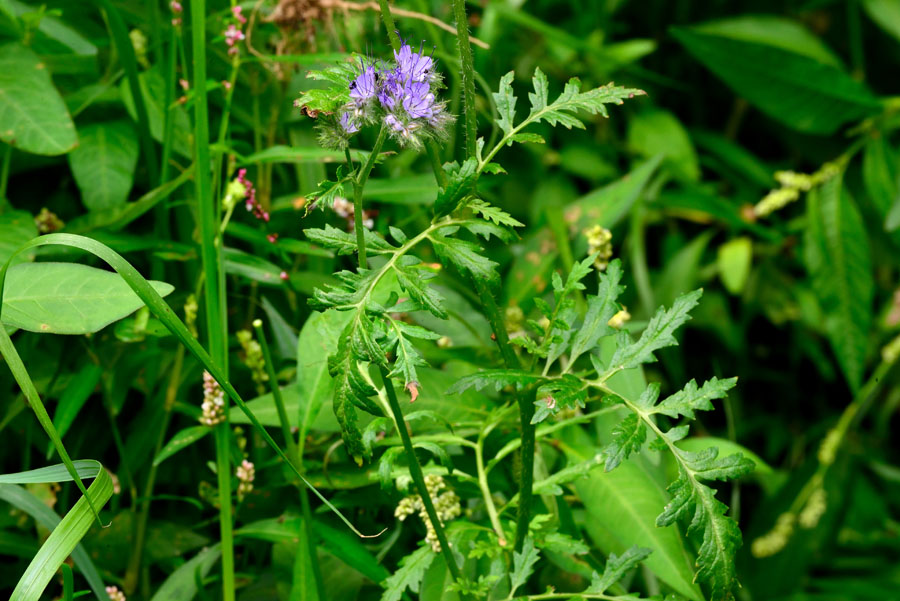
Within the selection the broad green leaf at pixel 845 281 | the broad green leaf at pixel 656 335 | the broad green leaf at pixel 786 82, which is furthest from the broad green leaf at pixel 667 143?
the broad green leaf at pixel 656 335

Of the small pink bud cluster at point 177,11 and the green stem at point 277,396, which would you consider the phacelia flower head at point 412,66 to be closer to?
the green stem at point 277,396

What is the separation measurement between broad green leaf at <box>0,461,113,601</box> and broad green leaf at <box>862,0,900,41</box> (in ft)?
5.55

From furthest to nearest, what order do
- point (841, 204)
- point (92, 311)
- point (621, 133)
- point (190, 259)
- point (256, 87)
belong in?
point (621, 133) → point (841, 204) → point (256, 87) → point (190, 259) → point (92, 311)

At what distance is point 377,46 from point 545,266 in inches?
19.1

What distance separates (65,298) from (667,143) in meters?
1.30

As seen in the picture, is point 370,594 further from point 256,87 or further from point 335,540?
point 256,87

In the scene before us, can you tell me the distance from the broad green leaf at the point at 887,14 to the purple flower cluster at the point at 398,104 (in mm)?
1478

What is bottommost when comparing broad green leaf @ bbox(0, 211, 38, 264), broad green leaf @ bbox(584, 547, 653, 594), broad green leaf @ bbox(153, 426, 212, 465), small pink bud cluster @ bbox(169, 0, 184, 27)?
broad green leaf @ bbox(584, 547, 653, 594)

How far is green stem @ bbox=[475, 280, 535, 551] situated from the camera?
65 centimetres

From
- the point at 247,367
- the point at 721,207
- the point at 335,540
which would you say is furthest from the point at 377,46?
the point at 335,540

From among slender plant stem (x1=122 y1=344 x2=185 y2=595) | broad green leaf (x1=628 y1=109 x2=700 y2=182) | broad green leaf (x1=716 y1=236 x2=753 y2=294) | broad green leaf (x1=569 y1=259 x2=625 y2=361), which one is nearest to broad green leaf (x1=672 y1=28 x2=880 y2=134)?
broad green leaf (x1=628 y1=109 x2=700 y2=182)

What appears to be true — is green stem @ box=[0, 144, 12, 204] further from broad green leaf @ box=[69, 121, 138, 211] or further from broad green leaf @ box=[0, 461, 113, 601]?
broad green leaf @ box=[0, 461, 113, 601]

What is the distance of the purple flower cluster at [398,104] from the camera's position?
0.56 m

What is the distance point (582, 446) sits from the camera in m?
0.94
